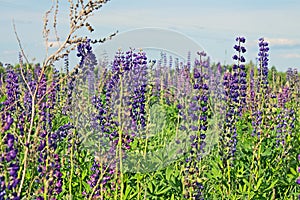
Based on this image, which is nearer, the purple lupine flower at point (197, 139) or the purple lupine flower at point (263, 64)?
the purple lupine flower at point (197, 139)

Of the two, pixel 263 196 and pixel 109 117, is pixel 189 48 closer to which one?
pixel 109 117

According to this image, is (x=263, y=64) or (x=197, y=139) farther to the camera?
(x=263, y=64)

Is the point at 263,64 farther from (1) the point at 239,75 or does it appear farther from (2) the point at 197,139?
(2) the point at 197,139

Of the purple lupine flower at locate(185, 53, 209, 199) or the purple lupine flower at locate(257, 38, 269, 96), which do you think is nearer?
the purple lupine flower at locate(185, 53, 209, 199)

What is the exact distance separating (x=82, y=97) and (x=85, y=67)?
290mm

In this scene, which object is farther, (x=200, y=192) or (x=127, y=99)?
(x=127, y=99)

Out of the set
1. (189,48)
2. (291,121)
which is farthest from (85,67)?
(291,121)

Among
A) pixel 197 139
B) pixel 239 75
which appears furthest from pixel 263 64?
pixel 197 139

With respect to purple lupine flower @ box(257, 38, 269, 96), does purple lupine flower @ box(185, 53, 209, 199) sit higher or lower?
lower

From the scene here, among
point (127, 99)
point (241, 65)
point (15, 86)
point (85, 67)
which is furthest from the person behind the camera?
point (15, 86)

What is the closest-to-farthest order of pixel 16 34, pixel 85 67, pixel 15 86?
pixel 16 34 → pixel 85 67 → pixel 15 86

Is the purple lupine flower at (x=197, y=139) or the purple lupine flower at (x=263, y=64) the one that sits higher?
the purple lupine flower at (x=263, y=64)

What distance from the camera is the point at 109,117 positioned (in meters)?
4.23

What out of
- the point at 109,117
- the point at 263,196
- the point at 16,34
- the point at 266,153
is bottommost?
the point at 263,196
